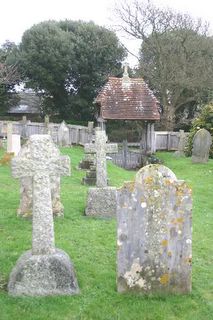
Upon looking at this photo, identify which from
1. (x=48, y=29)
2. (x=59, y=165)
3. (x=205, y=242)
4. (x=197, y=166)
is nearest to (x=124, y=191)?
(x=59, y=165)

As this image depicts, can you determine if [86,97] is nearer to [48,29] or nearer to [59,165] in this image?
[48,29]

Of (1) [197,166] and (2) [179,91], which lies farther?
(2) [179,91]

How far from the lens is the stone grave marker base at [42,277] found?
5.74 meters

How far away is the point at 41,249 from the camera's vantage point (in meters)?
5.88

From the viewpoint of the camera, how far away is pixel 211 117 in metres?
24.1

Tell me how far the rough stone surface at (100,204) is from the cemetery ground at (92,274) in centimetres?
26

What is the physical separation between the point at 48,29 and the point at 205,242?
106ft

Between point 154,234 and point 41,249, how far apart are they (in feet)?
4.87

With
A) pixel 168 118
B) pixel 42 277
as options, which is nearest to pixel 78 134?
pixel 168 118

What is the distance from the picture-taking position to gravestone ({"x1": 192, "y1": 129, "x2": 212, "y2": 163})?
67.1 ft

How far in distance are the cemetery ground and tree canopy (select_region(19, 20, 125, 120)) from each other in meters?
25.7

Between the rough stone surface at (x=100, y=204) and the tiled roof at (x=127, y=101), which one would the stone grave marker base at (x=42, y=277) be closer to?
the rough stone surface at (x=100, y=204)

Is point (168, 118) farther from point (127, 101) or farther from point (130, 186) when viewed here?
point (130, 186)

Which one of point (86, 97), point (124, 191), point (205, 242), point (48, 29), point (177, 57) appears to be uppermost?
point (48, 29)
